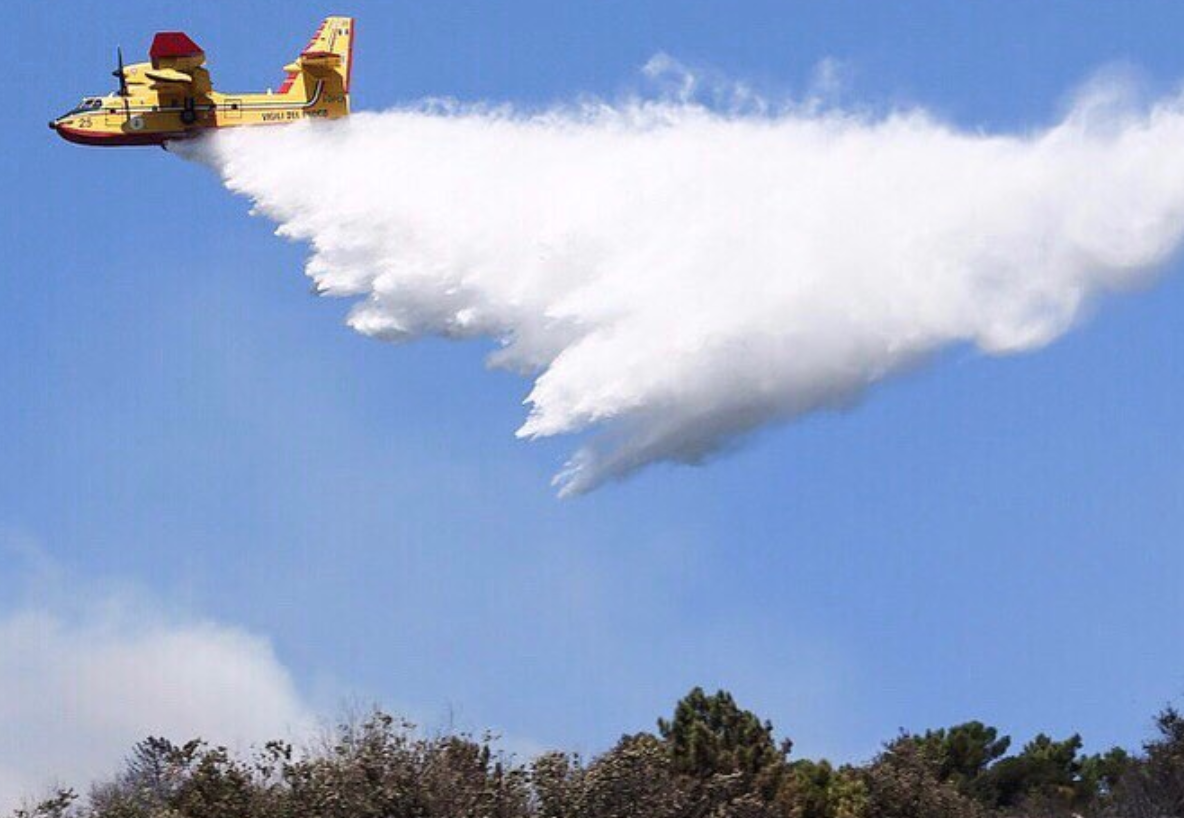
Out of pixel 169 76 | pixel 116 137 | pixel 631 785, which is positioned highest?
pixel 169 76

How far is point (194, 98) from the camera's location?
5562cm

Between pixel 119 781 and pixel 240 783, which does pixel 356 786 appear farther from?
pixel 119 781

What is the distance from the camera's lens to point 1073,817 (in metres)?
56.6

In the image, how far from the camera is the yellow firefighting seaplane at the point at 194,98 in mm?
55281

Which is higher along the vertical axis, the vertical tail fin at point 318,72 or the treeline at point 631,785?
the vertical tail fin at point 318,72

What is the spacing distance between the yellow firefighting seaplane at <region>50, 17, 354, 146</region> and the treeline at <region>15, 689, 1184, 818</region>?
16.4 metres

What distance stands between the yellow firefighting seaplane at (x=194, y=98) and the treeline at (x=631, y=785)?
1639cm

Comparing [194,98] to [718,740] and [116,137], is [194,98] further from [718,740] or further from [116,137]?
[718,740]

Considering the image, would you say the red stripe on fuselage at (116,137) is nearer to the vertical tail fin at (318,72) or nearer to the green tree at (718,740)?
the vertical tail fin at (318,72)

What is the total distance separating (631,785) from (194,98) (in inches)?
1011

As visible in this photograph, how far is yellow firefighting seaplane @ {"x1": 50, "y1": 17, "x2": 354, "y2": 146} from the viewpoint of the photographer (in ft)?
181

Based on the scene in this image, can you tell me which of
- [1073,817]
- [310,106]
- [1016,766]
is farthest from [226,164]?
[1016,766]

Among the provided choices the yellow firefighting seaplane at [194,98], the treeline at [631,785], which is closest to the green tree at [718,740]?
the treeline at [631,785]

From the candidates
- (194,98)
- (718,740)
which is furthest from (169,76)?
(718,740)
